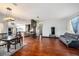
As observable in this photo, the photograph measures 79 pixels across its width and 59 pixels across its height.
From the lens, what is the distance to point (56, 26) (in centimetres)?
309

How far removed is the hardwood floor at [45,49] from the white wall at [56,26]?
0.22 m

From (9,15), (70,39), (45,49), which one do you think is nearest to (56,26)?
(70,39)

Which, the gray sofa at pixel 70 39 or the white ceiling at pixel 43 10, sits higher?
the white ceiling at pixel 43 10

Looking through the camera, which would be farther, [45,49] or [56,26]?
[56,26]

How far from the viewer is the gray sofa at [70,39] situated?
114 inches

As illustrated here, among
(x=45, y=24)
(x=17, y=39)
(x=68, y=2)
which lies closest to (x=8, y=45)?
(x=17, y=39)

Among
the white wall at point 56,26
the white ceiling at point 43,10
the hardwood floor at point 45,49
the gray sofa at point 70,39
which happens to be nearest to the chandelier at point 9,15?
the white ceiling at point 43,10

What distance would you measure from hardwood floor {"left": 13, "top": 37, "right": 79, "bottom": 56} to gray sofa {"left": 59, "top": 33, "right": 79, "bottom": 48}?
10cm

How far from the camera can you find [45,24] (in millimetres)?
3102

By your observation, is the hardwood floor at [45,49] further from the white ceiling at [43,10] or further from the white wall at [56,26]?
the white ceiling at [43,10]

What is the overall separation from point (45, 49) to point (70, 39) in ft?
2.29

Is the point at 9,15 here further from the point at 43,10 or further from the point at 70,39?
the point at 70,39

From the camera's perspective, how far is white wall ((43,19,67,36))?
119 inches

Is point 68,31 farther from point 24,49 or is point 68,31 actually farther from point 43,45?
point 24,49
